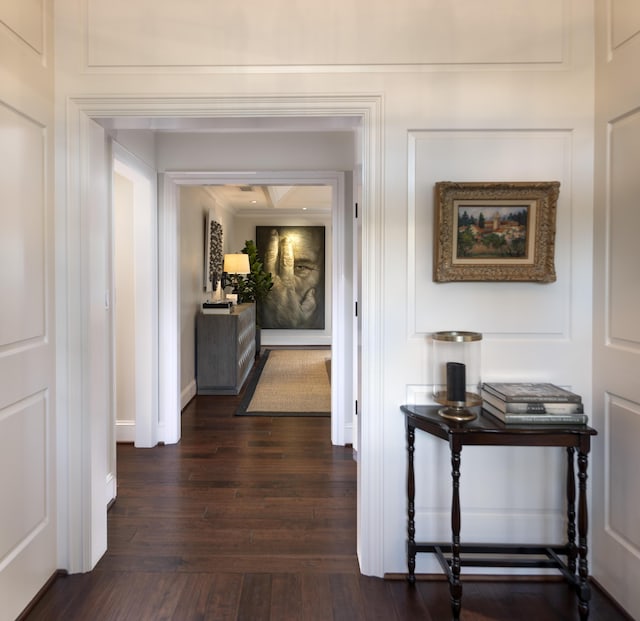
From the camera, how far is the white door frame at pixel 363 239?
75.3 inches

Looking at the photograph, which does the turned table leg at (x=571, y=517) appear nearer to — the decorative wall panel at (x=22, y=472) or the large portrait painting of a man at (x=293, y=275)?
the decorative wall panel at (x=22, y=472)

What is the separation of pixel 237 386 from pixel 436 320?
11.7ft

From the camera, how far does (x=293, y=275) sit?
8711 millimetres

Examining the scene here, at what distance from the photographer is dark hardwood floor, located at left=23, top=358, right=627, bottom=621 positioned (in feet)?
5.72

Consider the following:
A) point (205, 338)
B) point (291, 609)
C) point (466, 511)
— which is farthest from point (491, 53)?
point (205, 338)

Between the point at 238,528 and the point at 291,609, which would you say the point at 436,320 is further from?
the point at 238,528

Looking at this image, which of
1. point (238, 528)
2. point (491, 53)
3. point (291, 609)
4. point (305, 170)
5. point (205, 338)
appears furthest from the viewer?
point (205, 338)

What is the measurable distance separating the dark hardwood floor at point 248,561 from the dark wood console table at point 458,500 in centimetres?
14

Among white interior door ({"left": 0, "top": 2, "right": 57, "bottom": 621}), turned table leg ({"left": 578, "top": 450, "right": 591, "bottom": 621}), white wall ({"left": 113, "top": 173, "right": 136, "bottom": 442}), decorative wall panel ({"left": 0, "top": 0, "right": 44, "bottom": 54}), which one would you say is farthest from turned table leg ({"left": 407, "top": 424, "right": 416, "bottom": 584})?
white wall ({"left": 113, "top": 173, "right": 136, "bottom": 442})

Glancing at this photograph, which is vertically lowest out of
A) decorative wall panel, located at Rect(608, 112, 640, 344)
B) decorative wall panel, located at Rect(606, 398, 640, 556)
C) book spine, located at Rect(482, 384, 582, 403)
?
decorative wall panel, located at Rect(606, 398, 640, 556)

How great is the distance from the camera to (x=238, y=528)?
235cm

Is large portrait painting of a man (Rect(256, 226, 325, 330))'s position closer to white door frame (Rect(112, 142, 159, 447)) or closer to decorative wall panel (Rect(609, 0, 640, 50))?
white door frame (Rect(112, 142, 159, 447))

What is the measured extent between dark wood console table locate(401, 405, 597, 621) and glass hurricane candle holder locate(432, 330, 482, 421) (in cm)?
6

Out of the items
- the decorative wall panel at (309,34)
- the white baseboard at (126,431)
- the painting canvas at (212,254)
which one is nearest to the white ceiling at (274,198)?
the painting canvas at (212,254)
